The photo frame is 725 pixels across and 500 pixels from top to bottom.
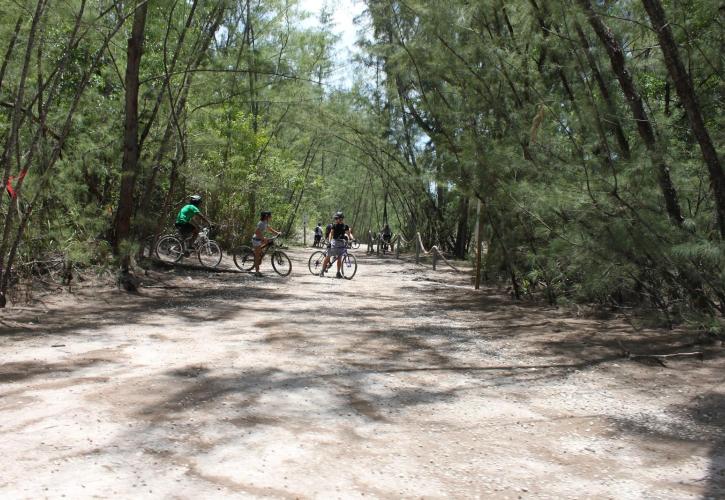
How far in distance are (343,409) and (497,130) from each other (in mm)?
6240

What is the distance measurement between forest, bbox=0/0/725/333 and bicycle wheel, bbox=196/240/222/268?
1078mm

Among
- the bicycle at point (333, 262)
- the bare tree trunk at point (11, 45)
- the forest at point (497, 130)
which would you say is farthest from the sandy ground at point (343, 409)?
the bicycle at point (333, 262)

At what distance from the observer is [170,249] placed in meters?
12.7

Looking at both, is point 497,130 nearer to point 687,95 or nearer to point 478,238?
point 478,238

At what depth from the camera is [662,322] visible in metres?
6.61

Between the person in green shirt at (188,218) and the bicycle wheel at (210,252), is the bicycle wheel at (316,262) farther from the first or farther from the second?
the person in green shirt at (188,218)

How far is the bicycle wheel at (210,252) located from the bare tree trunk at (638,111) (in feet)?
28.8

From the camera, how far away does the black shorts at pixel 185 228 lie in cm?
1218

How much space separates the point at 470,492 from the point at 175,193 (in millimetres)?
11683

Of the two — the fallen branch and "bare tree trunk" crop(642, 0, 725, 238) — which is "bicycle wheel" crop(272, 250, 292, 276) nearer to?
the fallen branch

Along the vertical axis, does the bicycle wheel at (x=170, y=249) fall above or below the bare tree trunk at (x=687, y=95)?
below

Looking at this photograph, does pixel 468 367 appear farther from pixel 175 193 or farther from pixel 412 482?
pixel 175 193

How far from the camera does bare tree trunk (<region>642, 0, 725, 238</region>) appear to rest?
498cm

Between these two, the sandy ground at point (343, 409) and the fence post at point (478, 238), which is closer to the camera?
the sandy ground at point (343, 409)
